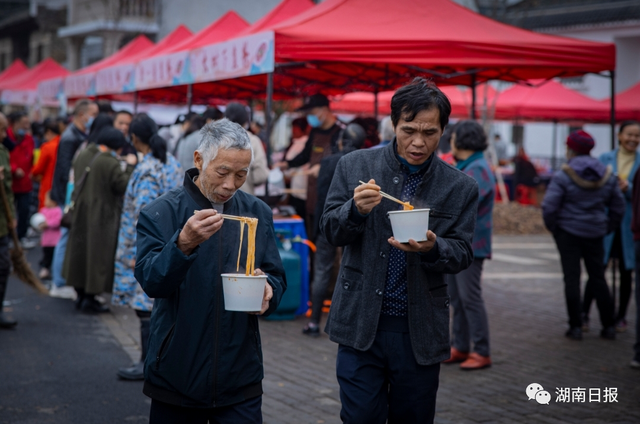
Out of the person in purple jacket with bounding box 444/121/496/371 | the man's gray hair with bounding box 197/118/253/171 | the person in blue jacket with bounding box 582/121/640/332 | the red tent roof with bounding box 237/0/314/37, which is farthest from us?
the red tent roof with bounding box 237/0/314/37

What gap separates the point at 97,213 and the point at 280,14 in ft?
14.5

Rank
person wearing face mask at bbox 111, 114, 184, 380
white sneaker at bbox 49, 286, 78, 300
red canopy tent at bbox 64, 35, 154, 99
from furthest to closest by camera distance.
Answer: red canopy tent at bbox 64, 35, 154, 99
white sneaker at bbox 49, 286, 78, 300
person wearing face mask at bbox 111, 114, 184, 380

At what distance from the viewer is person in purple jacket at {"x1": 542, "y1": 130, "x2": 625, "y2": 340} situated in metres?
7.51

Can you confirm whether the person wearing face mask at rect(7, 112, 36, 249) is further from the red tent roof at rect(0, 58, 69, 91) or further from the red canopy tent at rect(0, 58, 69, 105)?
the red tent roof at rect(0, 58, 69, 91)

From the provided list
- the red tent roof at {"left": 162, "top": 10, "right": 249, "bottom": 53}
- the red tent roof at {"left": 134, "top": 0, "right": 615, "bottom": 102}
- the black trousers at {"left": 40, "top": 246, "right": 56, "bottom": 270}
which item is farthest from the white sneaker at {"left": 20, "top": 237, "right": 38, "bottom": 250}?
the red tent roof at {"left": 134, "top": 0, "right": 615, "bottom": 102}

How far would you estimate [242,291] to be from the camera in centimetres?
270

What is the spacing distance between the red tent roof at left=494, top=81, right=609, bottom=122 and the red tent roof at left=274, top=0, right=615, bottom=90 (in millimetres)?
11355

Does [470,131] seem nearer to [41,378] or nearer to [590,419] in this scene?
[590,419]

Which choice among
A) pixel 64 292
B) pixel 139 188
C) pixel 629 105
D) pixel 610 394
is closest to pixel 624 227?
pixel 610 394

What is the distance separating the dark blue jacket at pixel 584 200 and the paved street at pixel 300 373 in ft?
3.86

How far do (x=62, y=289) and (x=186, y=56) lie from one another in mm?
3699

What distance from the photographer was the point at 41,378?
6.03 meters

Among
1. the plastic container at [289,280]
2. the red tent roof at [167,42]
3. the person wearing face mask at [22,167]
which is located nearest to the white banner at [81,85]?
the red tent roof at [167,42]

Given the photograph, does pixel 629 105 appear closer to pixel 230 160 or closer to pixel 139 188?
pixel 139 188
